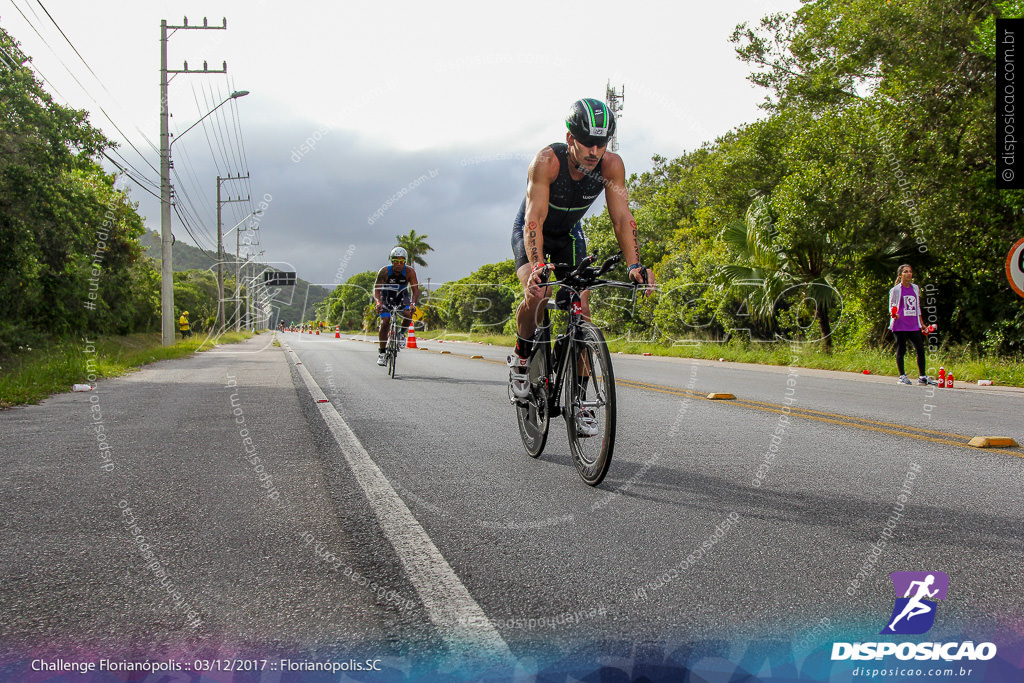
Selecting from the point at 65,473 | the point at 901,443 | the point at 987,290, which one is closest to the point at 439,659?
the point at 65,473

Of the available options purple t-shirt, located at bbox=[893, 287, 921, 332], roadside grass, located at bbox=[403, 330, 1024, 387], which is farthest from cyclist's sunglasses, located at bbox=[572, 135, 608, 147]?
roadside grass, located at bbox=[403, 330, 1024, 387]

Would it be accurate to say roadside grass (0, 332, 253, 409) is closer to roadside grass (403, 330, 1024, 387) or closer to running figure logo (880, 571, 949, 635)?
running figure logo (880, 571, 949, 635)

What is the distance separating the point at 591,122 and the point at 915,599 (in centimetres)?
297

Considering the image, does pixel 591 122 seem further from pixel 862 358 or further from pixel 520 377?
pixel 862 358

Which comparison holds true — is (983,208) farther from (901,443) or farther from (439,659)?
(439,659)

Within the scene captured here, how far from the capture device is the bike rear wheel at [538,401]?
4844mm

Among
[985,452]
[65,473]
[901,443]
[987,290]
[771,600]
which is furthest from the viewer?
[987,290]

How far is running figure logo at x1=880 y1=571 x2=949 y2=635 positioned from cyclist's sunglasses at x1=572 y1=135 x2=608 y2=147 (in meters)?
2.78

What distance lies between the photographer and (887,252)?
592 inches

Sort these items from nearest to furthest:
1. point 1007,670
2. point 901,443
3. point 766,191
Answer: point 1007,670 < point 901,443 < point 766,191

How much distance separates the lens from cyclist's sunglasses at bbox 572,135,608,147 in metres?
4.32

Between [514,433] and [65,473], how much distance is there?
3252 mm

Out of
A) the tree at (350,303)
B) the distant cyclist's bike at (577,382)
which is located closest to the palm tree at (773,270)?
the distant cyclist's bike at (577,382)

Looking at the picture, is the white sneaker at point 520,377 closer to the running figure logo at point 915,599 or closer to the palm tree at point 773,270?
the running figure logo at point 915,599
